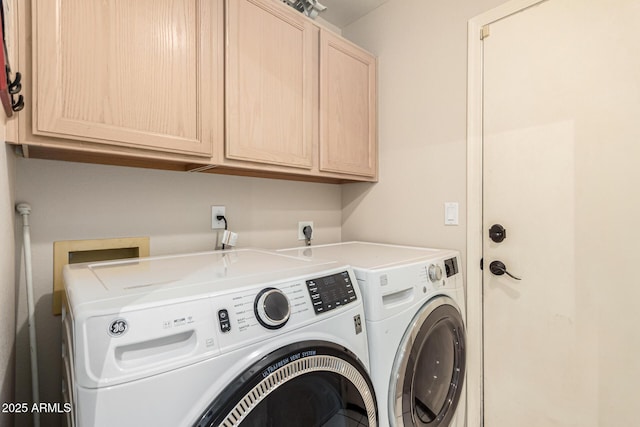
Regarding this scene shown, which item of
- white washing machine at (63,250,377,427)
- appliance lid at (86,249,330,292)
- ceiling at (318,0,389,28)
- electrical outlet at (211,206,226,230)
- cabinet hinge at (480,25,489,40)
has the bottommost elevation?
white washing machine at (63,250,377,427)

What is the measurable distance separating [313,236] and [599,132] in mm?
1517

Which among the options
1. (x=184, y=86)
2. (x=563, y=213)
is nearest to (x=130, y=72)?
(x=184, y=86)

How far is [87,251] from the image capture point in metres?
1.20

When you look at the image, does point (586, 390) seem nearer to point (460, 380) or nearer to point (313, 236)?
point (460, 380)

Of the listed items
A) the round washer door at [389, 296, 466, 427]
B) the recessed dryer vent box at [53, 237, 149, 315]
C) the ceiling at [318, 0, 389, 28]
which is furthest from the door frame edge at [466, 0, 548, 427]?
the recessed dryer vent box at [53, 237, 149, 315]

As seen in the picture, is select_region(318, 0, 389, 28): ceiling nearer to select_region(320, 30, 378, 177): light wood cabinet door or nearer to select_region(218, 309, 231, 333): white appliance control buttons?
select_region(320, 30, 378, 177): light wood cabinet door

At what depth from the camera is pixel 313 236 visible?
2.01 meters

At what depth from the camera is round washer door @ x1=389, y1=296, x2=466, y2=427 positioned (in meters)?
1.05

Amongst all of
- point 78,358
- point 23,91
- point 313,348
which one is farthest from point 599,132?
point 23,91

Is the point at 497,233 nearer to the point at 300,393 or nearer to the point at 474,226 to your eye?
the point at 474,226

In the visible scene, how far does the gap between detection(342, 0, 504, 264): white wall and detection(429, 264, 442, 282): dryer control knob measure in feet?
1.11

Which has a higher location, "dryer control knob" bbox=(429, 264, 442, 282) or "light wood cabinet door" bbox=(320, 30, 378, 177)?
"light wood cabinet door" bbox=(320, 30, 378, 177)

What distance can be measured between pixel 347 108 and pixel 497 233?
105 cm

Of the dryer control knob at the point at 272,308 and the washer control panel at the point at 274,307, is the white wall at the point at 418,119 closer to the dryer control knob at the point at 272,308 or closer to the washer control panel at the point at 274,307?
the washer control panel at the point at 274,307
